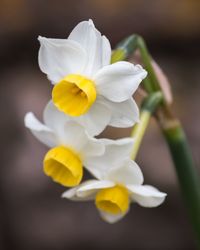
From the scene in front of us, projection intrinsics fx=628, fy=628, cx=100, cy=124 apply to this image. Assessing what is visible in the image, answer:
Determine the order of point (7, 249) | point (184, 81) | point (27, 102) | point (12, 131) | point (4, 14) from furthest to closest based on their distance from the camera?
point (4, 14) → point (184, 81) → point (27, 102) → point (12, 131) → point (7, 249)

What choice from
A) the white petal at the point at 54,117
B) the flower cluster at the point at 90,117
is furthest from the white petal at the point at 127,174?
the white petal at the point at 54,117

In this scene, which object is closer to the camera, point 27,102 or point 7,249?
point 7,249

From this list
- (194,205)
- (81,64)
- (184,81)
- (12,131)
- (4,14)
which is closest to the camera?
(81,64)

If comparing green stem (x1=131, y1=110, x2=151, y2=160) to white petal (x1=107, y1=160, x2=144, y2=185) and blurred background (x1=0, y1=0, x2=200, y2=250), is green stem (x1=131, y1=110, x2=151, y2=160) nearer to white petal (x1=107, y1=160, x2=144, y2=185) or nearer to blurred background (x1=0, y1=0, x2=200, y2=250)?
white petal (x1=107, y1=160, x2=144, y2=185)

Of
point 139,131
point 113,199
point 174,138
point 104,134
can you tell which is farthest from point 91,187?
point 104,134

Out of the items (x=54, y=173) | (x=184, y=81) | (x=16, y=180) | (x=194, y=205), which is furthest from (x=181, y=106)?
(x=54, y=173)

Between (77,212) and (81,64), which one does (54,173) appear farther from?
(77,212)
